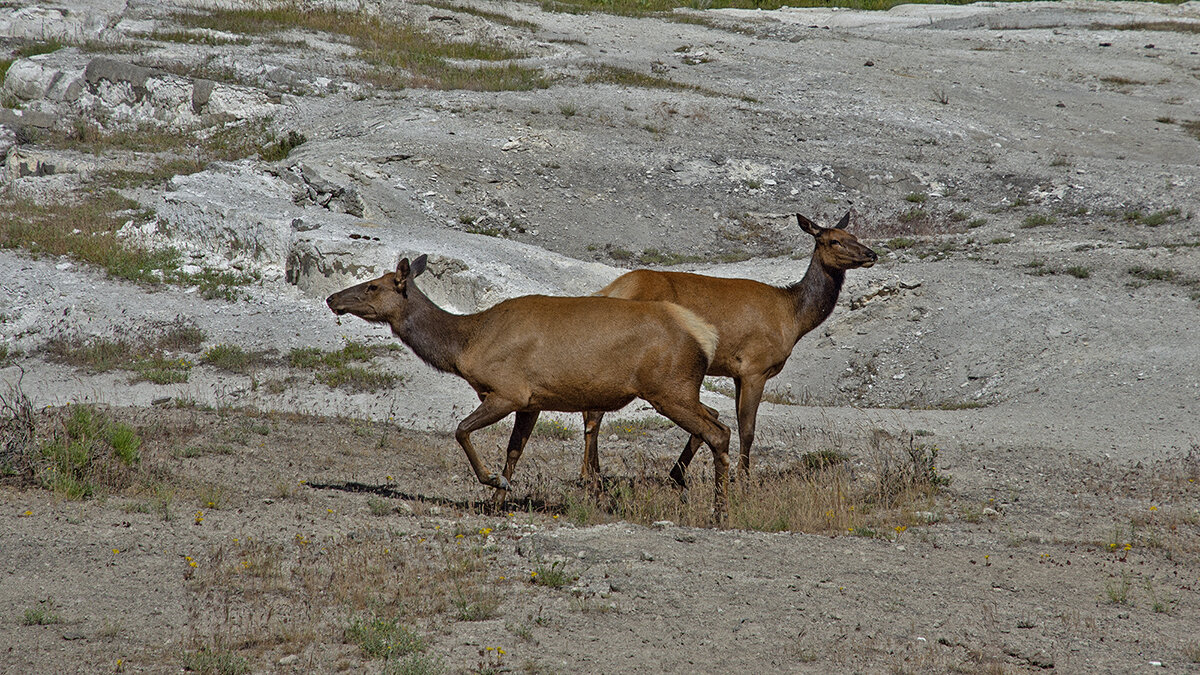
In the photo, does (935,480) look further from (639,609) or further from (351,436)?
(351,436)

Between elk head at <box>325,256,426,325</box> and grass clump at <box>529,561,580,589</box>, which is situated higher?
elk head at <box>325,256,426,325</box>

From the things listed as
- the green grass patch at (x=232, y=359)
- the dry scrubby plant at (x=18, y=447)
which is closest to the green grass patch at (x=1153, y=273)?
the green grass patch at (x=232, y=359)

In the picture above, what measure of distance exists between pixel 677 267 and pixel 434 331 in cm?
1126

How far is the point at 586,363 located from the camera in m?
8.41

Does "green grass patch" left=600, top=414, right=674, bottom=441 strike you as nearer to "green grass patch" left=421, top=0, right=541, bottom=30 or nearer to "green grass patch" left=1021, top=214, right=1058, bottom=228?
"green grass patch" left=1021, top=214, right=1058, bottom=228

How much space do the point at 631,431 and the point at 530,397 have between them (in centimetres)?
404

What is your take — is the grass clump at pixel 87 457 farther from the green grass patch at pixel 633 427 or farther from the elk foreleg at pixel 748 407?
the elk foreleg at pixel 748 407

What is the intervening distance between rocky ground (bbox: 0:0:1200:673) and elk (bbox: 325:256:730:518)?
3.13ft

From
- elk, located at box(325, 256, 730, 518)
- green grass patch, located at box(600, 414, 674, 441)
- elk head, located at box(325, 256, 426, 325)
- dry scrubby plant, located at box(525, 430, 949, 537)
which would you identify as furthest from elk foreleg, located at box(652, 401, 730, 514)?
green grass patch, located at box(600, 414, 674, 441)

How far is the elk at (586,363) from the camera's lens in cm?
845

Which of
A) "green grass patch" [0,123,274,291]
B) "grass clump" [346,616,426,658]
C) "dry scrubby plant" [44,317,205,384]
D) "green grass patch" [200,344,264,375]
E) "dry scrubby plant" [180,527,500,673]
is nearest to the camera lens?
"grass clump" [346,616,426,658]

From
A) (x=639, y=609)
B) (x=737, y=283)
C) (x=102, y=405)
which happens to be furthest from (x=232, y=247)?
(x=639, y=609)

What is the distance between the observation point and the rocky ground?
6160 millimetres

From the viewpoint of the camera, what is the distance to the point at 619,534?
309 inches
